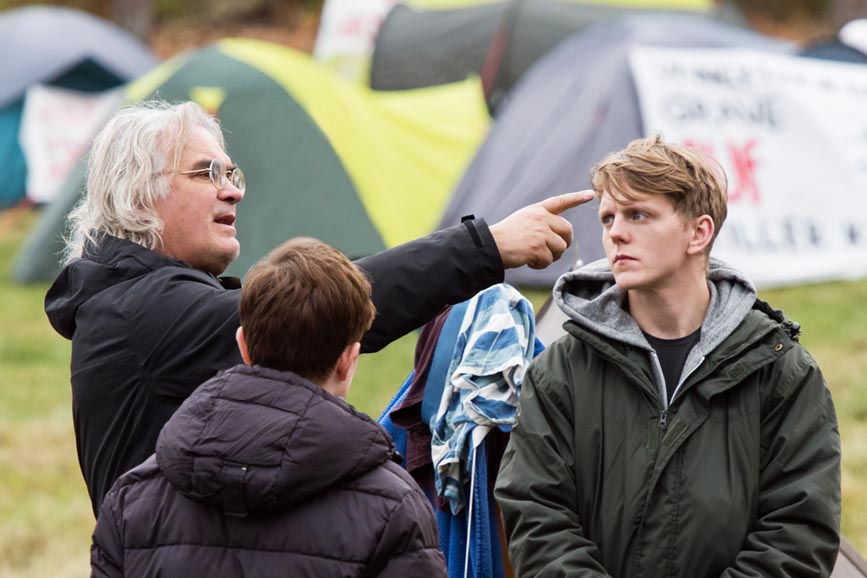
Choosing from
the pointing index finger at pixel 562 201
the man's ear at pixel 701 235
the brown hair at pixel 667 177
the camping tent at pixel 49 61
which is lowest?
the camping tent at pixel 49 61

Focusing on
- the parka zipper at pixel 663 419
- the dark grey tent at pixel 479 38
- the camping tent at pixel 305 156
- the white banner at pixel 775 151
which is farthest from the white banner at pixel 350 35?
the parka zipper at pixel 663 419

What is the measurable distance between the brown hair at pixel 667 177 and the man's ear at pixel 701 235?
0.01 m

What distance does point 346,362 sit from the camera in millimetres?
2471

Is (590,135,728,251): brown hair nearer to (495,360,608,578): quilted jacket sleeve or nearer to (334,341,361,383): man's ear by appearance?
(495,360,608,578): quilted jacket sleeve

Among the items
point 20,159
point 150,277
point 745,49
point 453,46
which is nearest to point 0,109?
point 20,159

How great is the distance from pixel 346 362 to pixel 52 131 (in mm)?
12565

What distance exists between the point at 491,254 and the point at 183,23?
82.3 ft

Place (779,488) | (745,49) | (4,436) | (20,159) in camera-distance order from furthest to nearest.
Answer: (20,159) < (745,49) < (4,436) < (779,488)

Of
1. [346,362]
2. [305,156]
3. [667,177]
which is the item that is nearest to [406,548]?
[346,362]

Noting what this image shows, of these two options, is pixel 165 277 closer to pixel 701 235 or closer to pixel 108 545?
pixel 108 545

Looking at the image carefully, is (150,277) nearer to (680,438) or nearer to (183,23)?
(680,438)

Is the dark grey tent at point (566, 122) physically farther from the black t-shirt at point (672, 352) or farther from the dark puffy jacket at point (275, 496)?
the dark puffy jacket at point (275, 496)

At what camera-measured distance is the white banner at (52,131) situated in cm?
1405

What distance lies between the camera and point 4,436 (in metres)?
6.96
